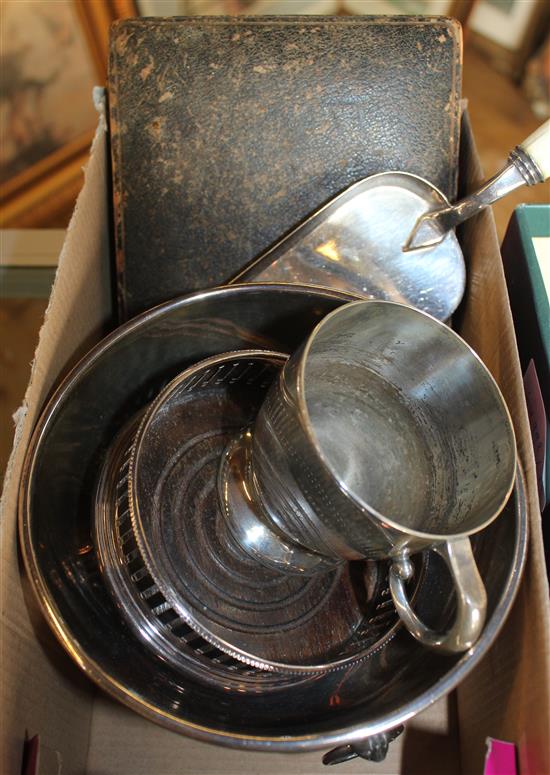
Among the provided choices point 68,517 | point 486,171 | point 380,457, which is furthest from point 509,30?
point 68,517

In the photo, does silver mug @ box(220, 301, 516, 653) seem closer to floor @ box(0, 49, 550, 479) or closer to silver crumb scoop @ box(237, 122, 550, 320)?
silver crumb scoop @ box(237, 122, 550, 320)

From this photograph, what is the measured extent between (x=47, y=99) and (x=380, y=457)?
818 millimetres

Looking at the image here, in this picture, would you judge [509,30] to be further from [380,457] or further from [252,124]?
[380,457]

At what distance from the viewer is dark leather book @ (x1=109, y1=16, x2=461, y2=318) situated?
62cm

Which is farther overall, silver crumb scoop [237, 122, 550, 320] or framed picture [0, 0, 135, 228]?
framed picture [0, 0, 135, 228]

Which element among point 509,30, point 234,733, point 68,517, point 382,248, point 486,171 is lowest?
point 234,733

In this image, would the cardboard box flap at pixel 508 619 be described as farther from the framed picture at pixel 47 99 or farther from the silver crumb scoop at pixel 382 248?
the framed picture at pixel 47 99

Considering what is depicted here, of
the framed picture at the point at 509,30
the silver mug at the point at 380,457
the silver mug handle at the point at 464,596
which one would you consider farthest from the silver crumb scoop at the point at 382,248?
the framed picture at the point at 509,30

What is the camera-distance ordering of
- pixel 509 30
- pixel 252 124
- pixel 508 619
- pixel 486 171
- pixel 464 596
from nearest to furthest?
pixel 464 596 → pixel 508 619 → pixel 252 124 → pixel 486 171 → pixel 509 30

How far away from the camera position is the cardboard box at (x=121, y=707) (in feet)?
1.46

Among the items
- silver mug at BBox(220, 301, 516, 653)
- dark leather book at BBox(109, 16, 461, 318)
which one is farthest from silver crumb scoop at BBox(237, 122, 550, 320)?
silver mug at BBox(220, 301, 516, 653)

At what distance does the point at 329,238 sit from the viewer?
620 mm

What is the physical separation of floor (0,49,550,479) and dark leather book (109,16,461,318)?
0.22 metres

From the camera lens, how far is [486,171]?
1.08 m
